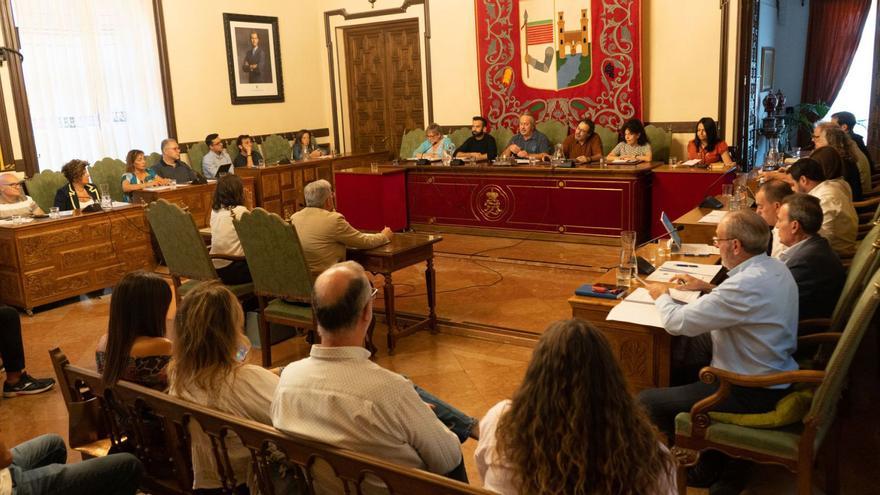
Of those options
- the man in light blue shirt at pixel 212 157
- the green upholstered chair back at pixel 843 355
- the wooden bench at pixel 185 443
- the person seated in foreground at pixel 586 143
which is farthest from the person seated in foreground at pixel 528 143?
the wooden bench at pixel 185 443

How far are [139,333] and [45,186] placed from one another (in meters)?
5.54

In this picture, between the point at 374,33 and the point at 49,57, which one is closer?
the point at 49,57

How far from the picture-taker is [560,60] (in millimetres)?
8469

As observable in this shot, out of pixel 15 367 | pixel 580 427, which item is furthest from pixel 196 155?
pixel 580 427

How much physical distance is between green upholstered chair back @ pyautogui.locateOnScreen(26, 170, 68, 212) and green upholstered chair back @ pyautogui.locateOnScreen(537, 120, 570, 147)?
17.3ft

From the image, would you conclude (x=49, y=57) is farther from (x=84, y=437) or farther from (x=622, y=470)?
(x=622, y=470)

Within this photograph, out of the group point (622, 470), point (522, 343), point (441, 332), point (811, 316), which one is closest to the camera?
point (622, 470)

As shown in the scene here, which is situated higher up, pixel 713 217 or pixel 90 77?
pixel 90 77

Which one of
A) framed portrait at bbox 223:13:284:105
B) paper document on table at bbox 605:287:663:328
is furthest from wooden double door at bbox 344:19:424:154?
paper document on table at bbox 605:287:663:328

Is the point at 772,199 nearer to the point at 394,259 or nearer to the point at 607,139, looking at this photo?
the point at 394,259

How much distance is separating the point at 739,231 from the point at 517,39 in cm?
663

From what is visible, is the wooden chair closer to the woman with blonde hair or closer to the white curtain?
the woman with blonde hair

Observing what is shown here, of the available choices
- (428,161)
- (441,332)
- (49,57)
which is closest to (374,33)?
(428,161)

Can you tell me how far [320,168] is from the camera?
948 centimetres
